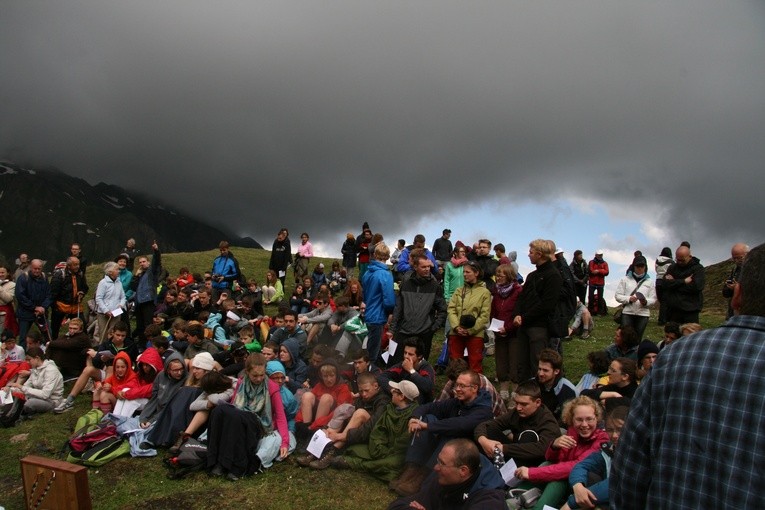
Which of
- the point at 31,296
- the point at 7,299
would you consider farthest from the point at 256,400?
the point at 7,299

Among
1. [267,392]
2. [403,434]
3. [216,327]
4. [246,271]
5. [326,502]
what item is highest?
[246,271]

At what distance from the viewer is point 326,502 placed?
591 cm

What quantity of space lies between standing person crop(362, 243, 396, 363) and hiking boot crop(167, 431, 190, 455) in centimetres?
314

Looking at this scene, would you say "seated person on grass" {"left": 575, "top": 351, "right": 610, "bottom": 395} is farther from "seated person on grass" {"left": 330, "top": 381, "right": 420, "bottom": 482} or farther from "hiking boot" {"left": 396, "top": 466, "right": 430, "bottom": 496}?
"hiking boot" {"left": 396, "top": 466, "right": 430, "bottom": 496}

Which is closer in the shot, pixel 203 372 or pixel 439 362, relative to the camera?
pixel 203 372

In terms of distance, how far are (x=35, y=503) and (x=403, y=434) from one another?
4011 millimetres

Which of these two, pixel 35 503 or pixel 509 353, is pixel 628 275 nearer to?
pixel 509 353

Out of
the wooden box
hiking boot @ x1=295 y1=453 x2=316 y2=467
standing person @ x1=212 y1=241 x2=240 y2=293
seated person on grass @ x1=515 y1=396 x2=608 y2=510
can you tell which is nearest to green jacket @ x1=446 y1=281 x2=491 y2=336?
seated person on grass @ x1=515 y1=396 x2=608 y2=510

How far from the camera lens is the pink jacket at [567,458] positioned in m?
5.01

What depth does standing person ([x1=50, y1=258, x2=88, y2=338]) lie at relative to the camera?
1234 centimetres

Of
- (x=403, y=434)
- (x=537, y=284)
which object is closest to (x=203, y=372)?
(x=403, y=434)

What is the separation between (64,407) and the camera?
367 inches

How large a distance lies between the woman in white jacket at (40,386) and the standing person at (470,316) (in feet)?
23.1

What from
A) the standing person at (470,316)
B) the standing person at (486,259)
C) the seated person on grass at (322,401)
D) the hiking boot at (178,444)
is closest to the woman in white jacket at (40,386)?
the hiking boot at (178,444)
